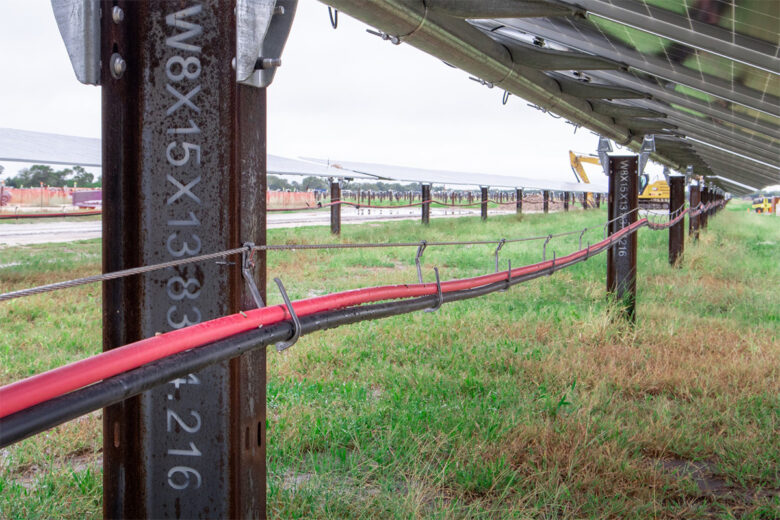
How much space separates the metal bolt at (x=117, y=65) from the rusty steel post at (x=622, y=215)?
6181 mm

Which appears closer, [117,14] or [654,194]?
[117,14]

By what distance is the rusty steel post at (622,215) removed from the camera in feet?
23.3

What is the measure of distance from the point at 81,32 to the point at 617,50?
4.80 m

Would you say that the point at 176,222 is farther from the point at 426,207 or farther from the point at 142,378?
the point at 426,207

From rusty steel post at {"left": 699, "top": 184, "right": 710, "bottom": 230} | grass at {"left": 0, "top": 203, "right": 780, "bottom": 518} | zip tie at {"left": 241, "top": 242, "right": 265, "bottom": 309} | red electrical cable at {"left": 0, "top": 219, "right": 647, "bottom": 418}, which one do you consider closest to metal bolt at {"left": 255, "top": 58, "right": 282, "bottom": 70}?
zip tie at {"left": 241, "top": 242, "right": 265, "bottom": 309}

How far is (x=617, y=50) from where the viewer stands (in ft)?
17.7

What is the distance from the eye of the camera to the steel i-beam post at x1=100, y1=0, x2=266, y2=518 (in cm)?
158

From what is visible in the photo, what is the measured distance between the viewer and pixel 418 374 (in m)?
4.57

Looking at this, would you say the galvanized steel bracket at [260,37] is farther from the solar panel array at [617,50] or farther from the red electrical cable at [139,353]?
the solar panel array at [617,50]

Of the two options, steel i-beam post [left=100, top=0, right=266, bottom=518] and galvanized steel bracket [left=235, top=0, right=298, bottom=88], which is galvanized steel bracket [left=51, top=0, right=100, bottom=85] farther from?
galvanized steel bracket [left=235, top=0, right=298, bottom=88]

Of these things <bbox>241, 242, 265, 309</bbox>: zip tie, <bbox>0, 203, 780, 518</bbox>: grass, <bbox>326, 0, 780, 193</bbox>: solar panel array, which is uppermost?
<bbox>326, 0, 780, 193</bbox>: solar panel array

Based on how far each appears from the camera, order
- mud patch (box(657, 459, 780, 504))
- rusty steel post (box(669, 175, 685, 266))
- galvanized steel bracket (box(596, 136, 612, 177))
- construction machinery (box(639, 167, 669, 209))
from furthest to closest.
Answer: construction machinery (box(639, 167, 669, 209)) < rusty steel post (box(669, 175, 685, 266)) < galvanized steel bracket (box(596, 136, 612, 177)) < mud patch (box(657, 459, 780, 504))

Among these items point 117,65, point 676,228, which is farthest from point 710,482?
point 676,228

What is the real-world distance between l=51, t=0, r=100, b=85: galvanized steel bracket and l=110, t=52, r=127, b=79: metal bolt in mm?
37
